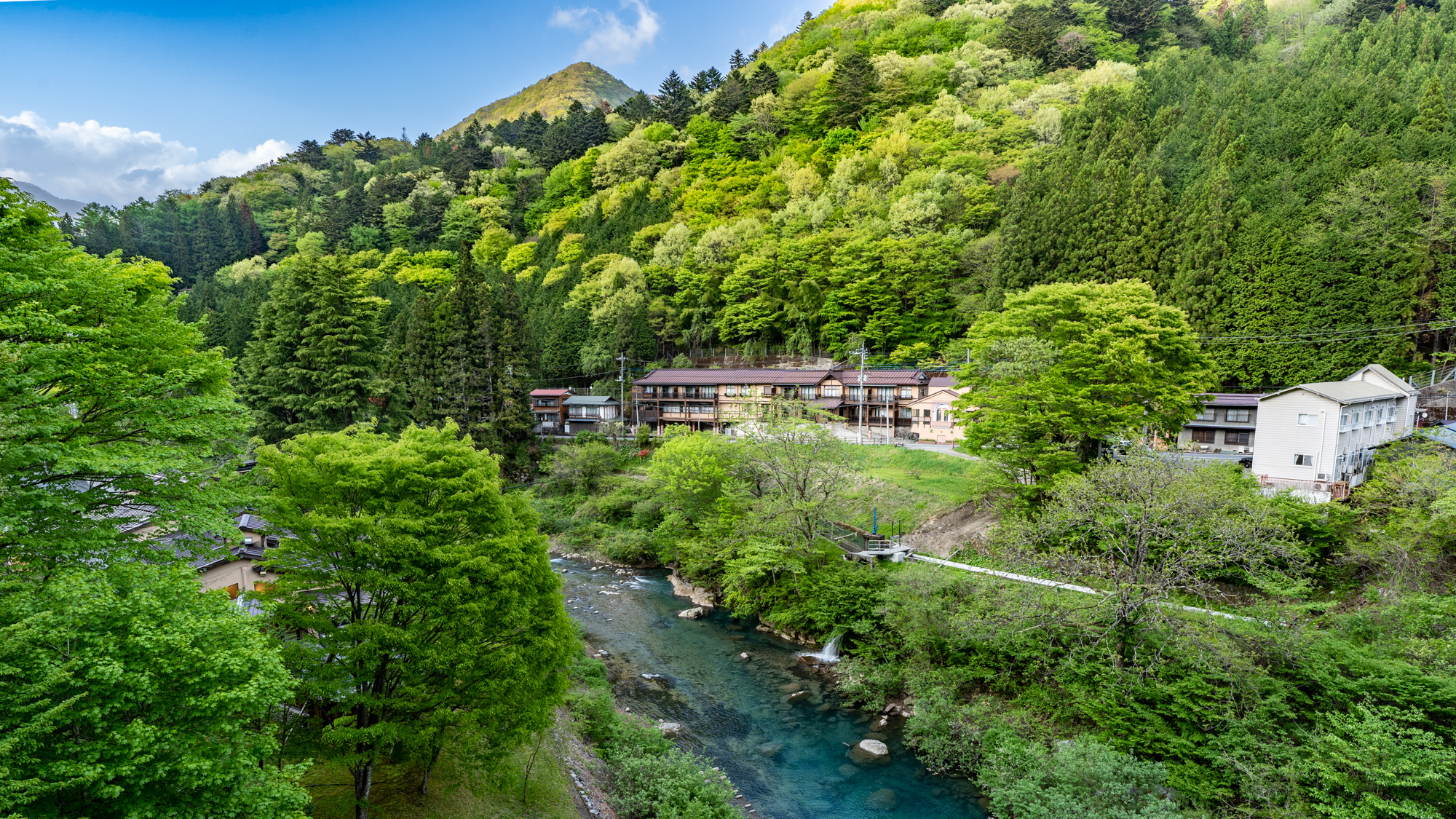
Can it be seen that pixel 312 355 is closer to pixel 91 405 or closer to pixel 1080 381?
pixel 91 405

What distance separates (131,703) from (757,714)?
15274mm

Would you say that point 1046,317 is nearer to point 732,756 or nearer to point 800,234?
point 732,756

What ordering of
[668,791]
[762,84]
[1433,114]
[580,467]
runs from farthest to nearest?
[762,84] → [580,467] → [1433,114] → [668,791]

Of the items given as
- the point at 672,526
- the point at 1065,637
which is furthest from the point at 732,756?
the point at 672,526

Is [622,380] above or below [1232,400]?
below

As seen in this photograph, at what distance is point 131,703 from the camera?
6391mm

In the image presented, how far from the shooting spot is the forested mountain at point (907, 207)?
3238 cm

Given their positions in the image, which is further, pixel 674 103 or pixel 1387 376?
pixel 674 103

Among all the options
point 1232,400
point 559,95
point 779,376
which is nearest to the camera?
point 1232,400

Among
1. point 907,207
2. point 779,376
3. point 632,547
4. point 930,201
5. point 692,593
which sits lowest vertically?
point 692,593

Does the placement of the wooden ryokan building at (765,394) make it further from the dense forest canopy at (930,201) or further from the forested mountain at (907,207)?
the forested mountain at (907,207)

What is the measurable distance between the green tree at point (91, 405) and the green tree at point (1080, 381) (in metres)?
23.4

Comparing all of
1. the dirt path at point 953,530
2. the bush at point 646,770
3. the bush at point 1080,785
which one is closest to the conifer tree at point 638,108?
the dirt path at point 953,530

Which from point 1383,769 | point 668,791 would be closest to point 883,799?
point 668,791
